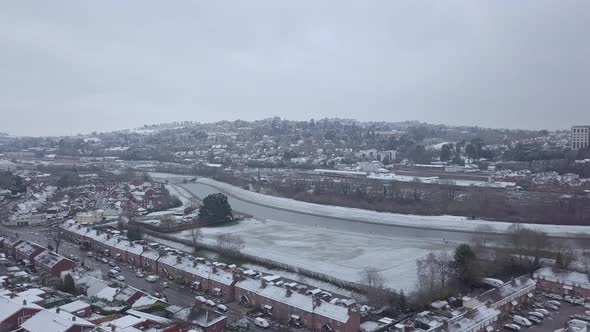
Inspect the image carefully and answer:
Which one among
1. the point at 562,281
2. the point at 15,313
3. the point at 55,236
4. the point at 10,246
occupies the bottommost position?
the point at 55,236

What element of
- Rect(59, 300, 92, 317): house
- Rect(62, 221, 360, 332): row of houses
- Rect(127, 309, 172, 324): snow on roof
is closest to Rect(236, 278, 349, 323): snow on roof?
Rect(62, 221, 360, 332): row of houses

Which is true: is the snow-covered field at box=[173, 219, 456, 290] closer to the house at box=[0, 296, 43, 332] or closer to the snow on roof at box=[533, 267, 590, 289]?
the snow on roof at box=[533, 267, 590, 289]

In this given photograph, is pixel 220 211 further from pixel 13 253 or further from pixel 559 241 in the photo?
pixel 559 241

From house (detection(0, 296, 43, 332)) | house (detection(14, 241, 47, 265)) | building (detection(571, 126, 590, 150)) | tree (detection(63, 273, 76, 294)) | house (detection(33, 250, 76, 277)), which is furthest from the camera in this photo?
building (detection(571, 126, 590, 150))

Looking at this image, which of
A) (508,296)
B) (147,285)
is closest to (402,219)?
(508,296)

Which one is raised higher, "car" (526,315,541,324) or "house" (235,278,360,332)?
"house" (235,278,360,332)

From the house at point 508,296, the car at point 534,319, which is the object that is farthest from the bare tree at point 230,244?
the car at point 534,319

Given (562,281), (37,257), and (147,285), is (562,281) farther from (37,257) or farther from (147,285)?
(37,257)
